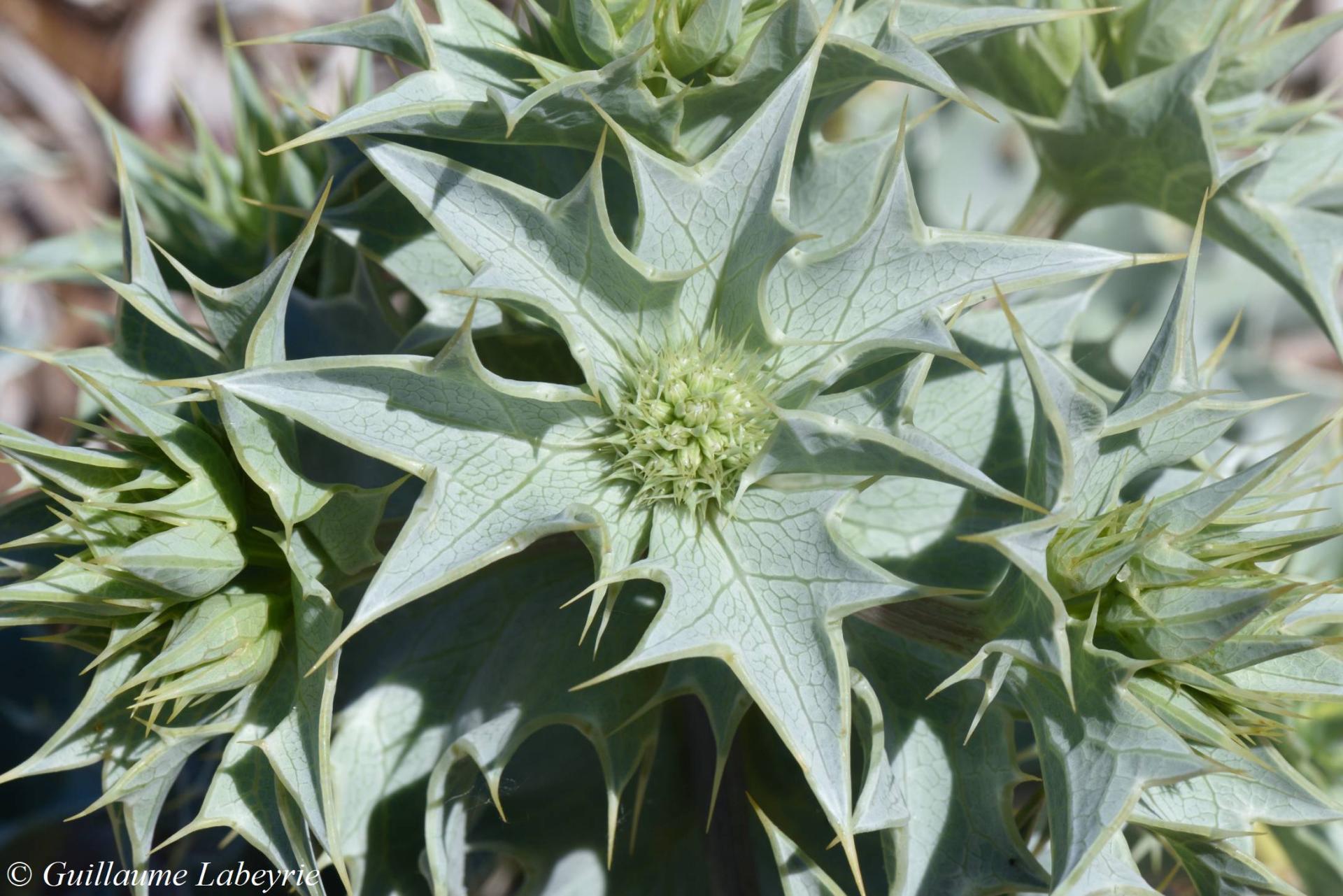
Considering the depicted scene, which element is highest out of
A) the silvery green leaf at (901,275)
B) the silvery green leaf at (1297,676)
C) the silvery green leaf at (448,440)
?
the silvery green leaf at (901,275)

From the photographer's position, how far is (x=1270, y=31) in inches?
44.9

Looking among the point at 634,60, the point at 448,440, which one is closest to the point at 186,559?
the point at 448,440

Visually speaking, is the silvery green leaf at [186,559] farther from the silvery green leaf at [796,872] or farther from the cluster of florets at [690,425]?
the silvery green leaf at [796,872]

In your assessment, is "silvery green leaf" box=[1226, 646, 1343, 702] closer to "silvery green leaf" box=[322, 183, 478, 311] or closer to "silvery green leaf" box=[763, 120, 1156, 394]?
"silvery green leaf" box=[763, 120, 1156, 394]

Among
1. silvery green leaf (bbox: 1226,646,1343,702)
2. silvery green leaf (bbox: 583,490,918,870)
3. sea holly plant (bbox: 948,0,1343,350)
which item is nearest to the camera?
silvery green leaf (bbox: 583,490,918,870)

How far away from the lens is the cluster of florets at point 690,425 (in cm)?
77

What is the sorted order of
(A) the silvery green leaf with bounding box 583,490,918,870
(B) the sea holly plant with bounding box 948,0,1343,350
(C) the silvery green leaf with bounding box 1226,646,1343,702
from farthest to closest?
1. (B) the sea holly plant with bounding box 948,0,1343,350
2. (C) the silvery green leaf with bounding box 1226,646,1343,702
3. (A) the silvery green leaf with bounding box 583,490,918,870

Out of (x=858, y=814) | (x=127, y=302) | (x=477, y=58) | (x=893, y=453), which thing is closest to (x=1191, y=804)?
(x=858, y=814)

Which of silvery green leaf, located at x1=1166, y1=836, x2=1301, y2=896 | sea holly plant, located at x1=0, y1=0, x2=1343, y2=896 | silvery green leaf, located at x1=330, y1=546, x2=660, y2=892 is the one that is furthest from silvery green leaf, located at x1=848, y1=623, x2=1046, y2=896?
silvery green leaf, located at x1=330, y1=546, x2=660, y2=892

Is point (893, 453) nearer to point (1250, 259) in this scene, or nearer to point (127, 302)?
point (127, 302)

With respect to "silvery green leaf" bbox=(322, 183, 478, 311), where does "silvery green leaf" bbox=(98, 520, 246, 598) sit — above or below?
below

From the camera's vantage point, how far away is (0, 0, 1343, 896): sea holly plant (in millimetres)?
677

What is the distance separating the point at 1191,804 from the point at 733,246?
20.3 inches

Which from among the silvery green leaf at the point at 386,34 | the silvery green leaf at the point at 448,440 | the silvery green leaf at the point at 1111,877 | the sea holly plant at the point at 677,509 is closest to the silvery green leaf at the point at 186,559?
the sea holly plant at the point at 677,509
